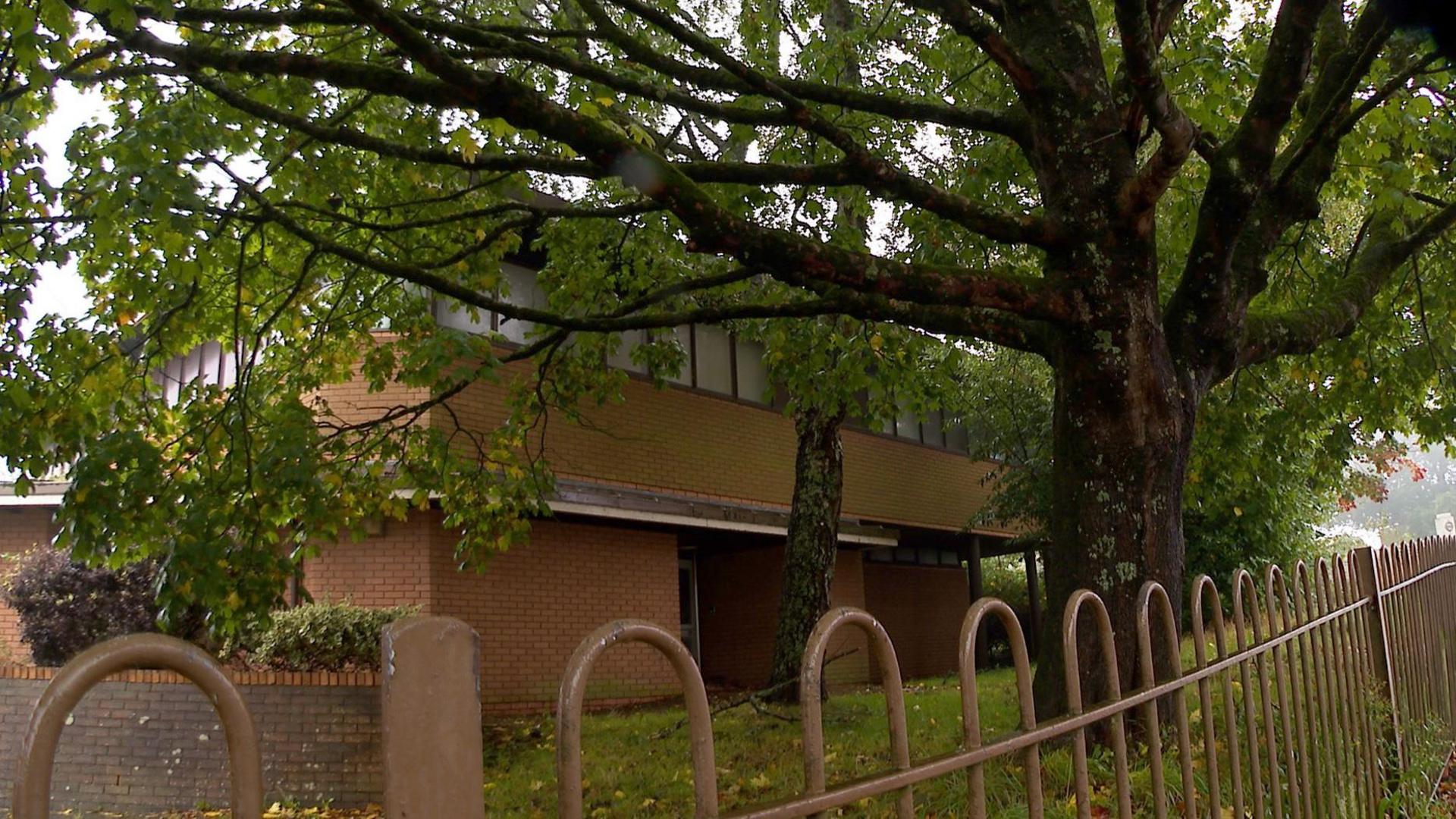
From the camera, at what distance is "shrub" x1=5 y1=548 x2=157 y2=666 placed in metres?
12.1

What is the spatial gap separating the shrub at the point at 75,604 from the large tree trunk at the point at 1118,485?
9.46 metres

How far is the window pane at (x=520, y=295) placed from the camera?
48.0ft

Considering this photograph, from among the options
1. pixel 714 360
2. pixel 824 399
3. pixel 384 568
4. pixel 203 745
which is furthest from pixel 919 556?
pixel 203 745

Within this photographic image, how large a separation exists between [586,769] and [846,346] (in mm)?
4030

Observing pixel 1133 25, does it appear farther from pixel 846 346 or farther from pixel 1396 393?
pixel 1396 393

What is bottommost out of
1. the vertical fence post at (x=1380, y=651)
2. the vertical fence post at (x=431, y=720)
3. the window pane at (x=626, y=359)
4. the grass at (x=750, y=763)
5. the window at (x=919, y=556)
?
the grass at (x=750, y=763)

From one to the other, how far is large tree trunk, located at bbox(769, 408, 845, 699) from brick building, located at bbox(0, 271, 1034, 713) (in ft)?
4.31

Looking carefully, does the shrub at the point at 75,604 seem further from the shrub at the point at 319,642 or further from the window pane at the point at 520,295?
the window pane at the point at 520,295

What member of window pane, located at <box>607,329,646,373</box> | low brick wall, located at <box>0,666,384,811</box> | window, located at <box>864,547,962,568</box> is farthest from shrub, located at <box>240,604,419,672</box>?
window, located at <box>864,547,962,568</box>

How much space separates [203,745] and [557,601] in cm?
547

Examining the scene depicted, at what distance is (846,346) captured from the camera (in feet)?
32.3

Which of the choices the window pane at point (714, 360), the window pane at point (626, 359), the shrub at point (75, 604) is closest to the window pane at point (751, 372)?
the window pane at point (714, 360)

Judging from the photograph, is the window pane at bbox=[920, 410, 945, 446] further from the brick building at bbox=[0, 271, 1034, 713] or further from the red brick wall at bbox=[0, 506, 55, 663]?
the red brick wall at bbox=[0, 506, 55, 663]

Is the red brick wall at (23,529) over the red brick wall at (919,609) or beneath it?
over
